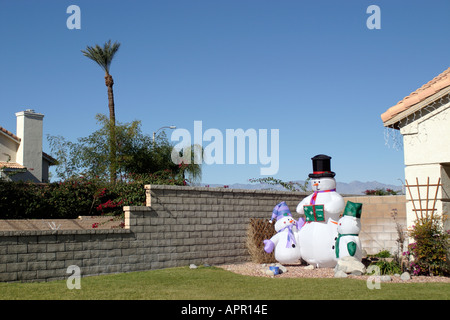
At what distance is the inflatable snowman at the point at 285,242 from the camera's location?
1343 centimetres

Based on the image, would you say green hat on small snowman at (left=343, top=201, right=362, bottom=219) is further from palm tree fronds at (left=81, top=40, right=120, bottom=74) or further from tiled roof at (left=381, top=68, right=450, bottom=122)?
palm tree fronds at (left=81, top=40, right=120, bottom=74)

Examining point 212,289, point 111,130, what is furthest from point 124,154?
point 212,289

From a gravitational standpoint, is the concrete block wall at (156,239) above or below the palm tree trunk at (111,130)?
below

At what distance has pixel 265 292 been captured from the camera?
367 inches

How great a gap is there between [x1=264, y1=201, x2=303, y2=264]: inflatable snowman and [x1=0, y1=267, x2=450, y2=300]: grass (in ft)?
7.01

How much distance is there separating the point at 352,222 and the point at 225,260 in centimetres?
404

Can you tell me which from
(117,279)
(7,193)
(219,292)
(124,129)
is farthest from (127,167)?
(219,292)

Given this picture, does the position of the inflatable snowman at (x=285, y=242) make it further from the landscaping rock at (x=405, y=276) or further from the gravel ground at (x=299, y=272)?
the landscaping rock at (x=405, y=276)

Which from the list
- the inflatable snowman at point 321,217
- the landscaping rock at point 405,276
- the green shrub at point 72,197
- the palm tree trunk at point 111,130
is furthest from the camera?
the palm tree trunk at point 111,130

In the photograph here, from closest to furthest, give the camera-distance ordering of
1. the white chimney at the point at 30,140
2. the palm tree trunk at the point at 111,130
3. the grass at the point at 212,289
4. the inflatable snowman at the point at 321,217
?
the grass at the point at 212,289, the inflatable snowman at the point at 321,217, the palm tree trunk at the point at 111,130, the white chimney at the point at 30,140

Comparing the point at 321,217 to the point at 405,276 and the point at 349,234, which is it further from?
the point at 405,276

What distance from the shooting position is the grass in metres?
8.79

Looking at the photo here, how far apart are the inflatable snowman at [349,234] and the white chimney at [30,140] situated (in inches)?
709

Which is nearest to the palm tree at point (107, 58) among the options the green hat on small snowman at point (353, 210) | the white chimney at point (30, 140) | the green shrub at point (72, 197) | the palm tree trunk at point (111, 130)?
the palm tree trunk at point (111, 130)
